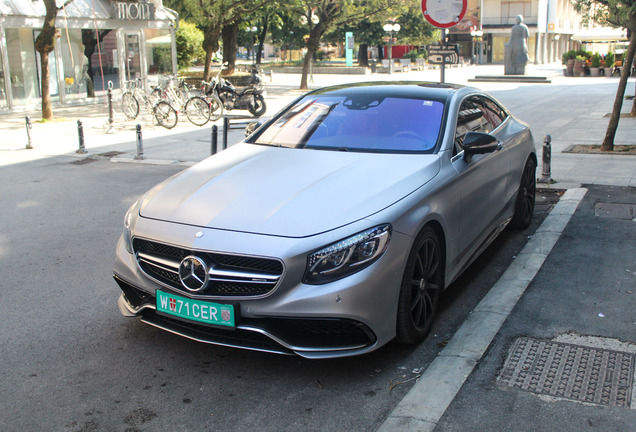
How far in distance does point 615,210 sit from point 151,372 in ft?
18.3

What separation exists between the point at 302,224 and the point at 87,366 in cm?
159

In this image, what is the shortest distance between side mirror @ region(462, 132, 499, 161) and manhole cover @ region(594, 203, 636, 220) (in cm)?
291

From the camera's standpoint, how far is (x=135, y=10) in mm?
23031

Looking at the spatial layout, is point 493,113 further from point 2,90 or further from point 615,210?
point 2,90

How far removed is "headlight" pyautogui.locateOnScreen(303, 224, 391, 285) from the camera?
3.53 metres

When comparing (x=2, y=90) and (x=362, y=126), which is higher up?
(x=2, y=90)

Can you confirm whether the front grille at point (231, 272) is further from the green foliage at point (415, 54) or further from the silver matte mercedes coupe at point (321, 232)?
the green foliage at point (415, 54)

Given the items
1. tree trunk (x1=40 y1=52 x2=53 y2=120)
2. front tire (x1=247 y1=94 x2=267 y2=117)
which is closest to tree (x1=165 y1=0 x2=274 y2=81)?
front tire (x1=247 y1=94 x2=267 y2=117)

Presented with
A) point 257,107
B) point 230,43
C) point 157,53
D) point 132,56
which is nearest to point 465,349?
point 257,107

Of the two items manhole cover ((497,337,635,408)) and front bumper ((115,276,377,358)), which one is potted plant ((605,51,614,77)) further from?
front bumper ((115,276,377,358))

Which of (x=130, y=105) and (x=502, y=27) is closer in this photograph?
(x=130, y=105)

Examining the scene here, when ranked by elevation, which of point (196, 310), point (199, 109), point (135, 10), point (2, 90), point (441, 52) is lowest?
point (196, 310)

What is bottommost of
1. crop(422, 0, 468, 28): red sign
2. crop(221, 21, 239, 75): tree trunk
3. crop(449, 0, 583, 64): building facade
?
crop(422, 0, 468, 28): red sign

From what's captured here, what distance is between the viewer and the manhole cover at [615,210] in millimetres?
7118
